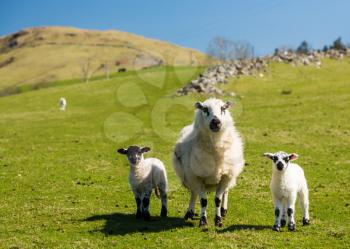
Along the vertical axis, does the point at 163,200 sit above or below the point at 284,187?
below

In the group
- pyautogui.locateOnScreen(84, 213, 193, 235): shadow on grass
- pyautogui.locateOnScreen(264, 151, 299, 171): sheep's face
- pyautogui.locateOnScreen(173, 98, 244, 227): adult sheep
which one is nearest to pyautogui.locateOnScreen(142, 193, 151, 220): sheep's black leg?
pyautogui.locateOnScreen(84, 213, 193, 235): shadow on grass

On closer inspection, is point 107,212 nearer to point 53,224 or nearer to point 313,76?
point 53,224

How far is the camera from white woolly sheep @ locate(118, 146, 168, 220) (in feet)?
49.6

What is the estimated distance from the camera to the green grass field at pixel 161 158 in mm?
13555

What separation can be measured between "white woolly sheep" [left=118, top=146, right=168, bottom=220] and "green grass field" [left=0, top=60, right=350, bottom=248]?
48 centimetres

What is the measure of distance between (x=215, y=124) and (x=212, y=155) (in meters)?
1.07

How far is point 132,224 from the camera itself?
1476cm

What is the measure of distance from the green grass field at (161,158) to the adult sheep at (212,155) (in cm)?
117

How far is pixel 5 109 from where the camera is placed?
197ft

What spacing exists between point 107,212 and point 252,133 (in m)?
19.5

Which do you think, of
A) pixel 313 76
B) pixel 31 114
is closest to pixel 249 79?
pixel 313 76

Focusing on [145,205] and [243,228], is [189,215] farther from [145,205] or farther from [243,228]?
[243,228]

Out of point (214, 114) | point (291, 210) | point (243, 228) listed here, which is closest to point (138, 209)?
point (243, 228)

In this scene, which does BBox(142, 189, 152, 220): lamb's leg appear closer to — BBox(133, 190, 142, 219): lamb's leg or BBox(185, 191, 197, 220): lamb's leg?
BBox(133, 190, 142, 219): lamb's leg
